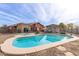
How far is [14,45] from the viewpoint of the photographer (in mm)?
2133

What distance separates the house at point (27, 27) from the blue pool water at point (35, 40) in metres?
0.09

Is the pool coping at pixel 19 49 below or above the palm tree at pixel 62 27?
below

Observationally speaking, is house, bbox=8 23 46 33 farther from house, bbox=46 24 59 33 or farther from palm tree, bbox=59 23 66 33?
palm tree, bbox=59 23 66 33

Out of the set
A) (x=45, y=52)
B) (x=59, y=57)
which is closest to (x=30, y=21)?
(x=45, y=52)

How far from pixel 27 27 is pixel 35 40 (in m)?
0.19

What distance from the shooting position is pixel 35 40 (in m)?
2.15

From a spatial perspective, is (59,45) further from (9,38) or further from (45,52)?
(9,38)

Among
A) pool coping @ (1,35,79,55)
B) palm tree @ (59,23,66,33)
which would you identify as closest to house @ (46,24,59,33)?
palm tree @ (59,23,66,33)

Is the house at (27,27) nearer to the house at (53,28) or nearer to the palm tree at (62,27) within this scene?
the house at (53,28)

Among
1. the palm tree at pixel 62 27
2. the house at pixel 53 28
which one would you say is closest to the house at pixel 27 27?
A: the house at pixel 53 28

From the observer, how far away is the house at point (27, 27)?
2.14m

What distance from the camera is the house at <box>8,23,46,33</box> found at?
214cm

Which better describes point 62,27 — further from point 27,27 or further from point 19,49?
point 19,49

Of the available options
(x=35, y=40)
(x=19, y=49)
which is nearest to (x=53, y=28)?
(x=35, y=40)
